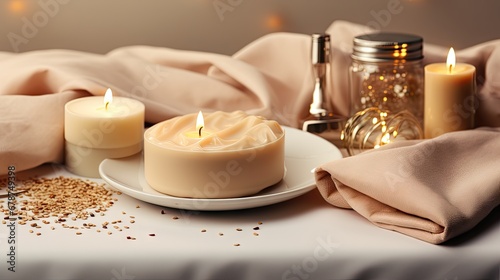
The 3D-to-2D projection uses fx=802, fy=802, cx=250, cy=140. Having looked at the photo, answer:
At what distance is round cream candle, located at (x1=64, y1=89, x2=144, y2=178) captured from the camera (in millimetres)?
867

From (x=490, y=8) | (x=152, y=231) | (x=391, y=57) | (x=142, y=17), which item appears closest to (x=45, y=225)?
(x=152, y=231)

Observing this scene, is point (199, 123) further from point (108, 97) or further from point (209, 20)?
point (209, 20)

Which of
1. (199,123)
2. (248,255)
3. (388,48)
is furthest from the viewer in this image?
(388,48)

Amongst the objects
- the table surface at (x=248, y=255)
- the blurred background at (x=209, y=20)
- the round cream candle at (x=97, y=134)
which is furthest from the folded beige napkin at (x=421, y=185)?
the blurred background at (x=209, y=20)

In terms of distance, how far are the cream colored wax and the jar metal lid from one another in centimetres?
4

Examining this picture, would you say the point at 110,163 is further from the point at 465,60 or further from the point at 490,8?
the point at 490,8

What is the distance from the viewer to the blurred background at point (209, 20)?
1344mm

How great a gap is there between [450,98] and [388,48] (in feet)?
0.32

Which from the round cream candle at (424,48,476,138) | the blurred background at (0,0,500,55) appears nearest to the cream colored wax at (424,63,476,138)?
the round cream candle at (424,48,476,138)

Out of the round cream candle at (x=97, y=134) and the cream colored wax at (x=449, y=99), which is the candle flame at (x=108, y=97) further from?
the cream colored wax at (x=449, y=99)

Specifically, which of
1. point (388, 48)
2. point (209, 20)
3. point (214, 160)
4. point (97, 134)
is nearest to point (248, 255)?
point (214, 160)

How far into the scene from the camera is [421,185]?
0.73 meters

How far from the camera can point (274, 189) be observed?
813 millimetres

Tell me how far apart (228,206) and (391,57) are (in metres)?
0.32
